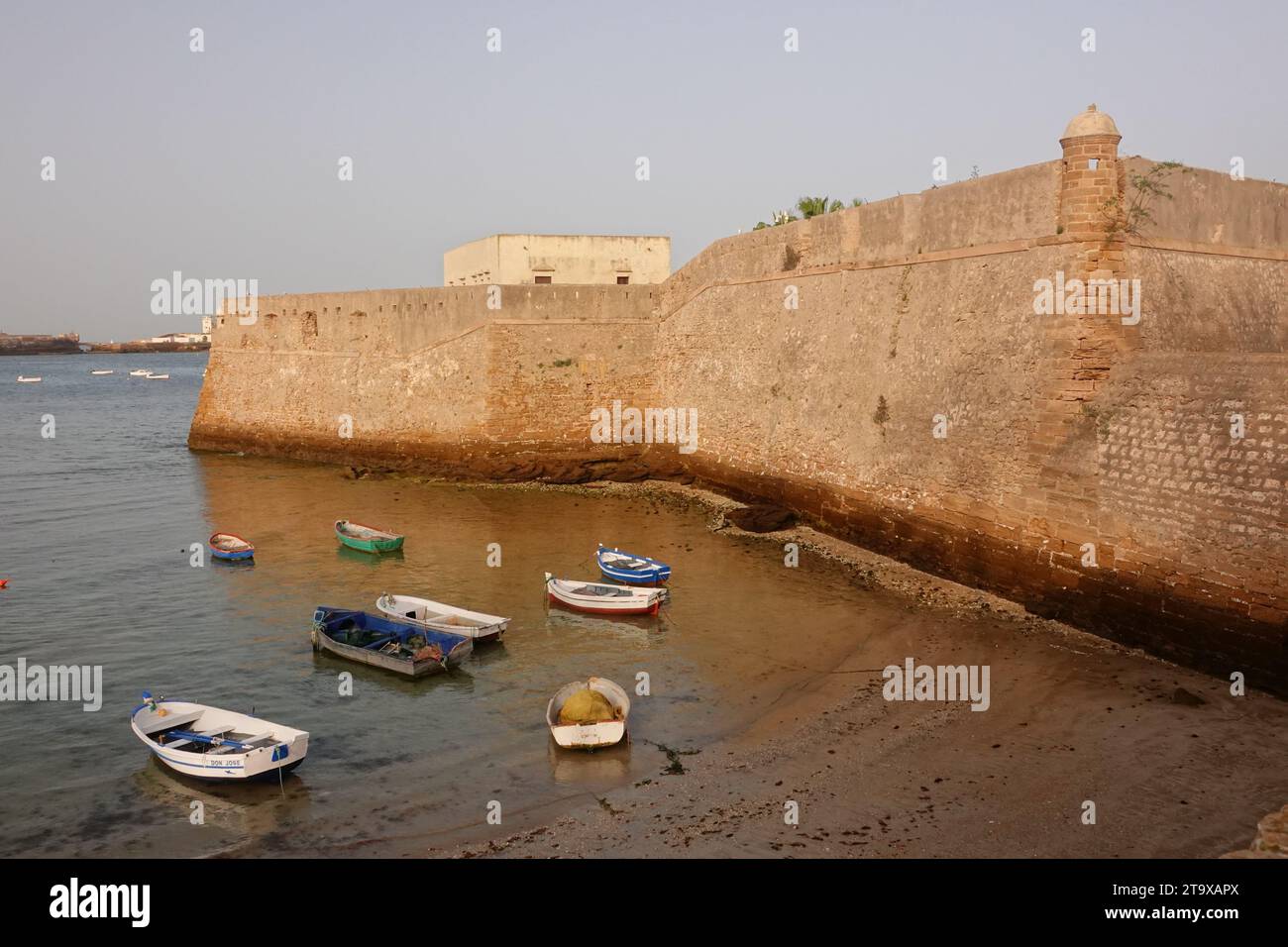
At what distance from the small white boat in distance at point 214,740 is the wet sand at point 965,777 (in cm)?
236

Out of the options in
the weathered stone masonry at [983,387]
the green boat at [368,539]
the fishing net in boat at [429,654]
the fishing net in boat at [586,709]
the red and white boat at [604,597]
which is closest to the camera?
the fishing net in boat at [586,709]

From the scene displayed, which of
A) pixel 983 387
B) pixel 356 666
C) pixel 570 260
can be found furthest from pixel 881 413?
pixel 570 260

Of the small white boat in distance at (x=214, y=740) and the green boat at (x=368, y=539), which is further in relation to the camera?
the green boat at (x=368, y=539)

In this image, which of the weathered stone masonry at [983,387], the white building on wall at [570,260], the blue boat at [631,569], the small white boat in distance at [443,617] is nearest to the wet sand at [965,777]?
the weathered stone masonry at [983,387]

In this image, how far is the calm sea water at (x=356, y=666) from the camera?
34.5 ft

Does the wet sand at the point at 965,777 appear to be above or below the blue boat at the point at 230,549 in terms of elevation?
below

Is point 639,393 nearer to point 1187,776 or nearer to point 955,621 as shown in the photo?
point 955,621

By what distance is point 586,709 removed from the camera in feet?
38.5

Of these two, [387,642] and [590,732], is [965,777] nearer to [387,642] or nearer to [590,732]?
[590,732]

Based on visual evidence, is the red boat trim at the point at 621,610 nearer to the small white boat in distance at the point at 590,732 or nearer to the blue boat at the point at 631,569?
the blue boat at the point at 631,569

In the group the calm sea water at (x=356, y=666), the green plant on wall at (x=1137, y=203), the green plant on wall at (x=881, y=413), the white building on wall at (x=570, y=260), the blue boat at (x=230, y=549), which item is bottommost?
the calm sea water at (x=356, y=666)

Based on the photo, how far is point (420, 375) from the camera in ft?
103

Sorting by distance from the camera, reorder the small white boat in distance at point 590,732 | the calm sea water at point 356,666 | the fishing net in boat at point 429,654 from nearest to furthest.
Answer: the calm sea water at point 356,666, the small white boat in distance at point 590,732, the fishing net in boat at point 429,654
